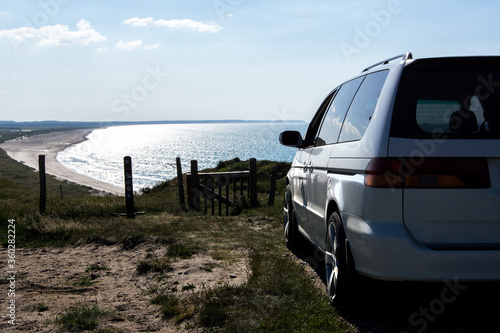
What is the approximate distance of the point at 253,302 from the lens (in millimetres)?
4395

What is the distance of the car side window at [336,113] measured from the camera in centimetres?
489

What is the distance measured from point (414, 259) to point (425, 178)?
0.57 metres

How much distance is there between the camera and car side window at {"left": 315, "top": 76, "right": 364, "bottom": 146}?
4.89 meters

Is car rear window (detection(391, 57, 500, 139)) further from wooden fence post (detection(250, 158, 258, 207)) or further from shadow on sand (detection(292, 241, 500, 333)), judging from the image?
wooden fence post (detection(250, 158, 258, 207))

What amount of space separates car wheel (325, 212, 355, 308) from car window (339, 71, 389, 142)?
743mm

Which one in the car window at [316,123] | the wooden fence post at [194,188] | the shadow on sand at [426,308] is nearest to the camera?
the shadow on sand at [426,308]

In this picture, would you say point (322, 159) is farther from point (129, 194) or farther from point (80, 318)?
point (129, 194)

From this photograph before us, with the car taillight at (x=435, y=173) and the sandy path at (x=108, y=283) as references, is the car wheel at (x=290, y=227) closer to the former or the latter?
the sandy path at (x=108, y=283)

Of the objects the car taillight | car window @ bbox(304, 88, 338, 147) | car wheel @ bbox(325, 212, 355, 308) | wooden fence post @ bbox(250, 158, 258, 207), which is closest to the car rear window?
the car taillight

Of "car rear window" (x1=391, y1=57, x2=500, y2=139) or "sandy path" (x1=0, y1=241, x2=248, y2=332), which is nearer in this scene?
"car rear window" (x1=391, y1=57, x2=500, y2=139)

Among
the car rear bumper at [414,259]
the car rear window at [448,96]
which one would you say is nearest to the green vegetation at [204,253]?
the car rear bumper at [414,259]

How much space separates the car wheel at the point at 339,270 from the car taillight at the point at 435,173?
2.63 feet

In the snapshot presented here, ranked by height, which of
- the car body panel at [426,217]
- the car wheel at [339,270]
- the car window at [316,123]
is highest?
the car window at [316,123]

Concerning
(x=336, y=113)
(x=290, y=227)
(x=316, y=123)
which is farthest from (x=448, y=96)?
(x=290, y=227)
